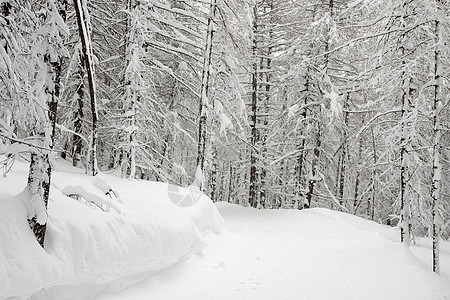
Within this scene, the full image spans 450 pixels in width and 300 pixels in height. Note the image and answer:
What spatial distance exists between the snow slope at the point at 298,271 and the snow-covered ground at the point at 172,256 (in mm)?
25

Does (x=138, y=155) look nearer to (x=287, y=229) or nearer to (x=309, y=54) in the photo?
(x=287, y=229)

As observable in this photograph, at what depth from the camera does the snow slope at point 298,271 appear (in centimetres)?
675

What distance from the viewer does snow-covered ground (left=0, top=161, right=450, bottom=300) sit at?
14.4 feet

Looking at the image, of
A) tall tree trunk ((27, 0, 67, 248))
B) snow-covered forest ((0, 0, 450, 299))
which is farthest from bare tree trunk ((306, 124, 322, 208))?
tall tree trunk ((27, 0, 67, 248))

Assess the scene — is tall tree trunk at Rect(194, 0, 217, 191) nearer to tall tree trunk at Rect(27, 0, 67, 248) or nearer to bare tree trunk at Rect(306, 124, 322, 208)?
bare tree trunk at Rect(306, 124, 322, 208)

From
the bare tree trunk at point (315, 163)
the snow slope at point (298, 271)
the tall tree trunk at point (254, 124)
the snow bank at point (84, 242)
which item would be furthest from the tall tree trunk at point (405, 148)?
the tall tree trunk at point (254, 124)

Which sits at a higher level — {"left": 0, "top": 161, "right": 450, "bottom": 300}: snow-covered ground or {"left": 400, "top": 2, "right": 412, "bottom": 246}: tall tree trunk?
{"left": 400, "top": 2, "right": 412, "bottom": 246}: tall tree trunk

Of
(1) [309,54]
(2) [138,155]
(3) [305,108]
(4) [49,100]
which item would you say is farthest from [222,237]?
(1) [309,54]

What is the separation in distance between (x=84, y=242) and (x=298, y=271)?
5.49 metres

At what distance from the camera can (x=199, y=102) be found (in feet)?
50.1

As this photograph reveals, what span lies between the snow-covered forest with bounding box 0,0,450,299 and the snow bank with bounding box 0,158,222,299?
5 cm

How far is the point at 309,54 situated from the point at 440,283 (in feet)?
43.6

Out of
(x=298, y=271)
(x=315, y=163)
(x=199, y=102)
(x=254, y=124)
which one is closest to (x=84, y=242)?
(x=298, y=271)

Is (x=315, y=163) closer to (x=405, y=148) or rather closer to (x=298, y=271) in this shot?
(x=405, y=148)
